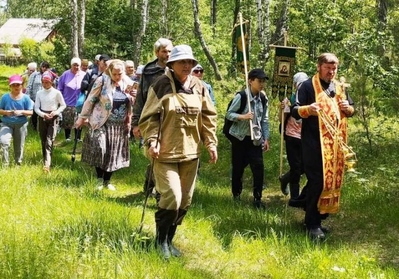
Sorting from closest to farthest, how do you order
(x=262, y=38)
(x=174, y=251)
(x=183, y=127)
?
(x=183, y=127), (x=174, y=251), (x=262, y=38)

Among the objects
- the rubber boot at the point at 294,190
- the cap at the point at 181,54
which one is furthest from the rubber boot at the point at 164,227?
the rubber boot at the point at 294,190

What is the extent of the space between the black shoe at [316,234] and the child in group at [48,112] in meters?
4.91

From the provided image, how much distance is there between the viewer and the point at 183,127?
193 inches

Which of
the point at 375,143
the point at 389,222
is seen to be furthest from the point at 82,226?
the point at 375,143

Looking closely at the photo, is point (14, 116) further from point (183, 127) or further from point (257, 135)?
point (183, 127)

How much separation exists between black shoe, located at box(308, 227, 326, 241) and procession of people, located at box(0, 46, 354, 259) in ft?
0.04

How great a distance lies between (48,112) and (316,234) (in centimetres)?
531

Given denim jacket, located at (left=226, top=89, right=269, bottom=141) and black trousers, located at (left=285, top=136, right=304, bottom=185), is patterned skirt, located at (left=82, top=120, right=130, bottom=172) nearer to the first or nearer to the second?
denim jacket, located at (left=226, top=89, right=269, bottom=141)

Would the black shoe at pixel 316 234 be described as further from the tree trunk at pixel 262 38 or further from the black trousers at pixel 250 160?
the tree trunk at pixel 262 38

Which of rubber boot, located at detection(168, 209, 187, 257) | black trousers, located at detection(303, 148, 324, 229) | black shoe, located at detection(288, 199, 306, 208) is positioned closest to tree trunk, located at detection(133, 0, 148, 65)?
→ black shoe, located at detection(288, 199, 306, 208)

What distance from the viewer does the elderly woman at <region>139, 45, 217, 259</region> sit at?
4.81 m

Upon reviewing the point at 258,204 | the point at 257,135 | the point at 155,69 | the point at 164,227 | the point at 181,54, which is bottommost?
the point at 258,204

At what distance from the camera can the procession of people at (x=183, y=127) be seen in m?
4.88

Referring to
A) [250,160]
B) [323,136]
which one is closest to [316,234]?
[323,136]
